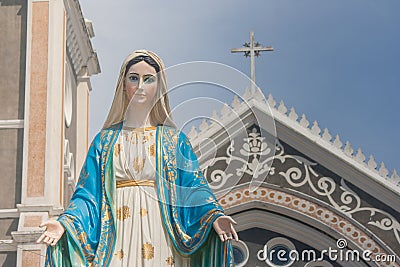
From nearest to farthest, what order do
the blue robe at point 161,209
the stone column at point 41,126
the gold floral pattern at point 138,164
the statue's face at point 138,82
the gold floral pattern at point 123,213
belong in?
the blue robe at point 161,209 < the gold floral pattern at point 123,213 < the gold floral pattern at point 138,164 < the statue's face at point 138,82 < the stone column at point 41,126

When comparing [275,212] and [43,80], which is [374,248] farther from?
[43,80]

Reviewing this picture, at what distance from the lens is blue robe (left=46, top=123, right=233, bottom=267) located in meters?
6.73

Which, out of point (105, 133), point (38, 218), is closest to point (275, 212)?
point (38, 218)

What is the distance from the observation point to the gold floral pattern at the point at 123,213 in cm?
691

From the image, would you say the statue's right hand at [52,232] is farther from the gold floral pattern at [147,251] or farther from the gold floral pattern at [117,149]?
the gold floral pattern at [117,149]

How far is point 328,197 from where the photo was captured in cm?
1599

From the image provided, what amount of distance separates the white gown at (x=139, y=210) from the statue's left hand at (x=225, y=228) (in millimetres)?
323

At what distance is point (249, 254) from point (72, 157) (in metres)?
3.47

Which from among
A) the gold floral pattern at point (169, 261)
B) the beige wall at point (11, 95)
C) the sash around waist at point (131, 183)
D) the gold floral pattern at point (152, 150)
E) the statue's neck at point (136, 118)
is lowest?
the gold floral pattern at point (169, 261)

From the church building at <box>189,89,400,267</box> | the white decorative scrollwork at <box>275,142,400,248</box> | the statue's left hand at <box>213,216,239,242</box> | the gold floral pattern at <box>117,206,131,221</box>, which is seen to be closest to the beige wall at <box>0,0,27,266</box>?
the church building at <box>189,89,400,267</box>

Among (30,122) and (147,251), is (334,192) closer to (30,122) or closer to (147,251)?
(30,122)

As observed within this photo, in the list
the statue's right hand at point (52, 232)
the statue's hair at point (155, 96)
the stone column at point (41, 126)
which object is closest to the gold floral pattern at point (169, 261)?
the statue's right hand at point (52, 232)

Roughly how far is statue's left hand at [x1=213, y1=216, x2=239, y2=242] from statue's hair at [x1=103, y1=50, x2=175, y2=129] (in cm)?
76

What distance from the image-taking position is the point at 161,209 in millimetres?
6945
